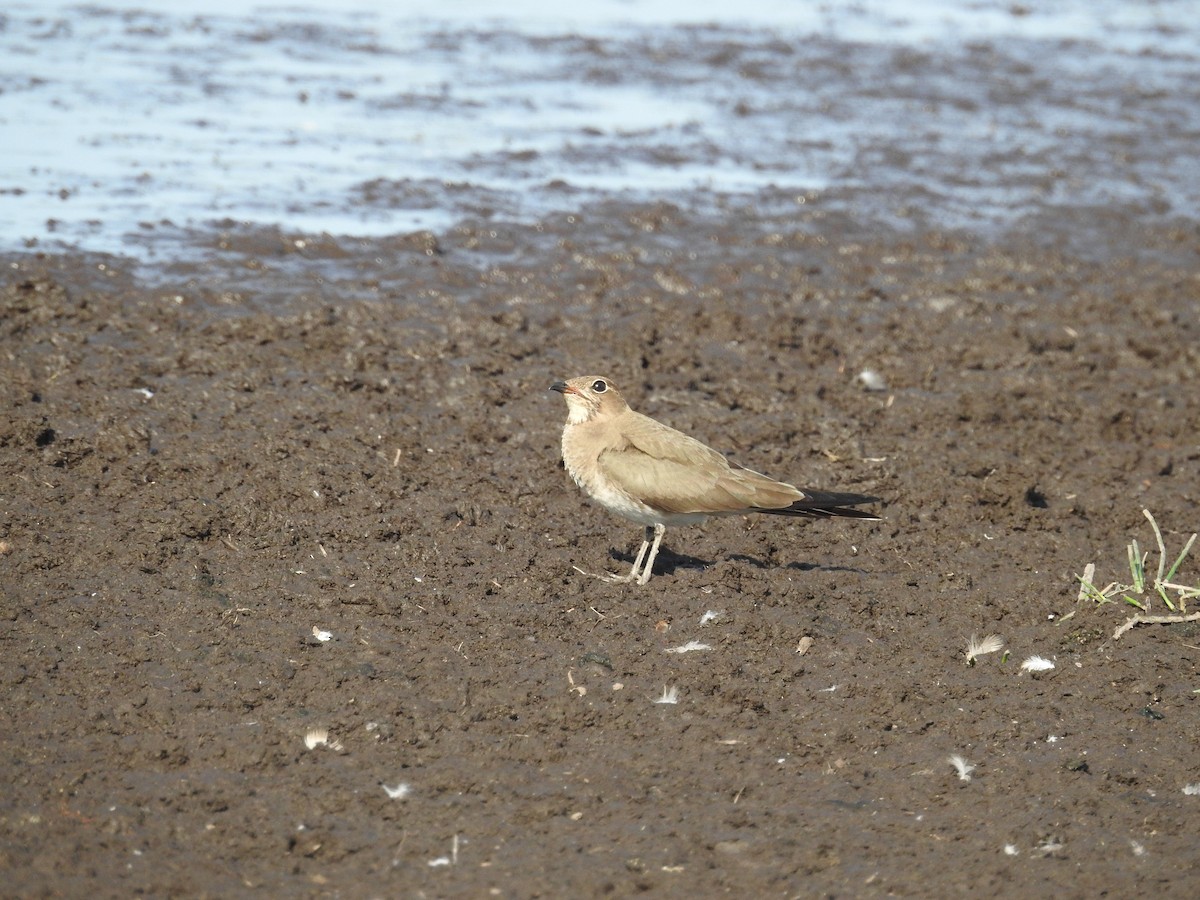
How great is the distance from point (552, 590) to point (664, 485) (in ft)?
2.51

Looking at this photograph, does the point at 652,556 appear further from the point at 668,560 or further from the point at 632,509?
the point at 668,560

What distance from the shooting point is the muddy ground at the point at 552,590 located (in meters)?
5.06

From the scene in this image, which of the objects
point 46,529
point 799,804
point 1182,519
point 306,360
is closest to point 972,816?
point 799,804

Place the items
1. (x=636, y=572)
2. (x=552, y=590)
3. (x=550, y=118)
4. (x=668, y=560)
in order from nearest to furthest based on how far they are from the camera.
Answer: (x=552, y=590) → (x=636, y=572) → (x=668, y=560) → (x=550, y=118)

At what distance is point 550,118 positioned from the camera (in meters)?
15.2

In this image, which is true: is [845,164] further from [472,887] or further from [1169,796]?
[472,887]

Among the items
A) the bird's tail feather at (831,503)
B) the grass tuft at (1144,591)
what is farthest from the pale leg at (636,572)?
the grass tuft at (1144,591)

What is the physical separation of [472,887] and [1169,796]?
288 cm

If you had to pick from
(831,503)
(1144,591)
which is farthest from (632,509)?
(1144,591)

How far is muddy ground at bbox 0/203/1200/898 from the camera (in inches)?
199

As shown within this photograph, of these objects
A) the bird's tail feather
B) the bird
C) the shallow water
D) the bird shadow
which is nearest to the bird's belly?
the bird

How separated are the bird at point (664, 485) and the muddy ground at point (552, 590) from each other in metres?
0.37

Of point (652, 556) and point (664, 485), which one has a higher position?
point (664, 485)

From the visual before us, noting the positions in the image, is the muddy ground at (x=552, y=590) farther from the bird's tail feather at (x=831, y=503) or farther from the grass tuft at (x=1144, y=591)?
the bird's tail feather at (x=831, y=503)
